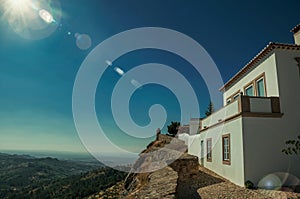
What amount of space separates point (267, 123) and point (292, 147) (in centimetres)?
137

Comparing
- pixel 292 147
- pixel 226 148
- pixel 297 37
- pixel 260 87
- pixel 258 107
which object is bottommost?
pixel 226 148

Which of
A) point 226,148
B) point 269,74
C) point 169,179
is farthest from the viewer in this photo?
point 226,148

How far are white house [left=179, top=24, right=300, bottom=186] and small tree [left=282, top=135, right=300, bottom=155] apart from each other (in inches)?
6.9

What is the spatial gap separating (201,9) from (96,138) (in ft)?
42.5

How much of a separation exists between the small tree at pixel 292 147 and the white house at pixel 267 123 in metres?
0.17

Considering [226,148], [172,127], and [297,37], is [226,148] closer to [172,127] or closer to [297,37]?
[297,37]

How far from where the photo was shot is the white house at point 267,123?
8.74m

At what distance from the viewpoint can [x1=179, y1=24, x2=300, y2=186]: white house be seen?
28.7 ft

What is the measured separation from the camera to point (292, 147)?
8.86 metres

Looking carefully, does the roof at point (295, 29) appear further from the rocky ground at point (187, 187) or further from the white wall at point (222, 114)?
the rocky ground at point (187, 187)

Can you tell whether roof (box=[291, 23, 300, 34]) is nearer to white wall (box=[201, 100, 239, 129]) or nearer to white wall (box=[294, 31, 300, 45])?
white wall (box=[294, 31, 300, 45])

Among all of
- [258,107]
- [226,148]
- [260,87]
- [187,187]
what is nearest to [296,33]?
[260,87]

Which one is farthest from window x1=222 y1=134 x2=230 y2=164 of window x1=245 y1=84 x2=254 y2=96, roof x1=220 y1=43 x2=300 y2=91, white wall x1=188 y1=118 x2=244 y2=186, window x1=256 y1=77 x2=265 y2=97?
roof x1=220 y1=43 x2=300 y2=91

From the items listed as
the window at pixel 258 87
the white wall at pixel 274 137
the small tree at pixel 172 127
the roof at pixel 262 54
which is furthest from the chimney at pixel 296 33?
the small tree at pixel 172 127
